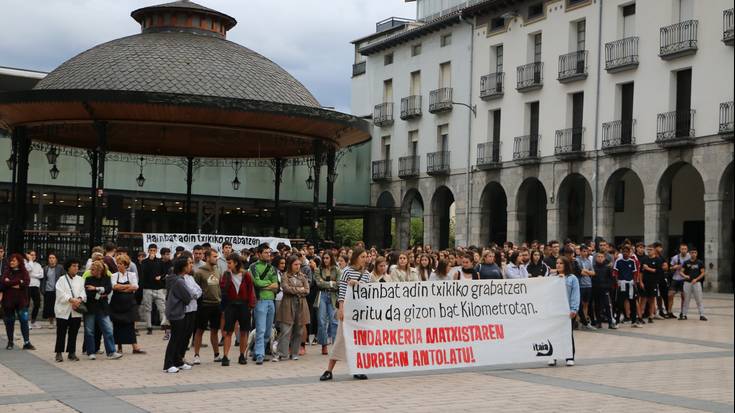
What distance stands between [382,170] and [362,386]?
137ft

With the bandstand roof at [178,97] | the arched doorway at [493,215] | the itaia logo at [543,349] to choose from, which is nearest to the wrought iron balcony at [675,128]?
the arched doorway at [493,215]

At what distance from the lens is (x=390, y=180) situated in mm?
52781

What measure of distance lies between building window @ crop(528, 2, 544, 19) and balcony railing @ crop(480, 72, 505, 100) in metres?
3.17

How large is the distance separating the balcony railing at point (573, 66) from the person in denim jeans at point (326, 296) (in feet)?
86.2

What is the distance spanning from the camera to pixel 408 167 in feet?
168

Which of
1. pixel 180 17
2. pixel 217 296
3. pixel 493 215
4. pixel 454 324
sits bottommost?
pixel 454 324

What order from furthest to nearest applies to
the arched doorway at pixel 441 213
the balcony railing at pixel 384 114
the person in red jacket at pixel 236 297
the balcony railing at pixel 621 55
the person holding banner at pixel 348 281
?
1. the balcony railing at pixel 384 114
2. the arched doorway at pixel 441 213
3. the balcony railing at pixel 621 55
4. the person in red jacket at pixel 236 297
5. the person holding banner at pixel 348 281

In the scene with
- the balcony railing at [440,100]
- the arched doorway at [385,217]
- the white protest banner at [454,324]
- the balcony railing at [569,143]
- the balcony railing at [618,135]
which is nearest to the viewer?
the white protest banner at [454,324]

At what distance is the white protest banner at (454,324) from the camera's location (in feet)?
41.3

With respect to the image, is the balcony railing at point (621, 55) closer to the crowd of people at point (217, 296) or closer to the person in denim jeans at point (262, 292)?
the crowd of people at point (217, 296)

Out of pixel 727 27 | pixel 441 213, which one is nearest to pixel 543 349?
pixel 727 27

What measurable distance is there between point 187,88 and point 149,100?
119 inches

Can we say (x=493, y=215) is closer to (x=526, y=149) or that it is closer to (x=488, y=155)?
(x=488, y=155)

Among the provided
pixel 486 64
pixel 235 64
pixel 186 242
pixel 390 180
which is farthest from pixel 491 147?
pixel 186 242
